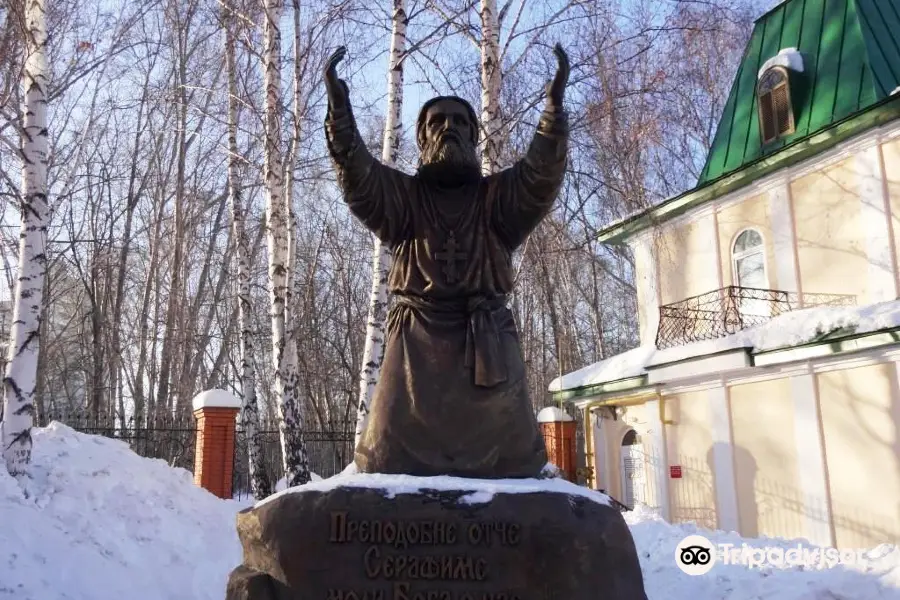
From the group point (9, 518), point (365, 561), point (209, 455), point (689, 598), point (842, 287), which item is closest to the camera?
point (365, 561)

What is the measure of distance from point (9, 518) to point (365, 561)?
508 centimetres

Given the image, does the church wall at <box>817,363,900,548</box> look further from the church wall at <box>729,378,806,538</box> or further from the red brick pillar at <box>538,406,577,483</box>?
the red brick pillar at <box>538,406,577,483</box>

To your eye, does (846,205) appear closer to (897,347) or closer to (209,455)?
(897,347)

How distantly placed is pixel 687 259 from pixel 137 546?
11.4 metres

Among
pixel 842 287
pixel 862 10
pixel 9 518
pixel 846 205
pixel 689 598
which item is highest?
pixel 862 10

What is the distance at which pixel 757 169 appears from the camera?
13.5 metres

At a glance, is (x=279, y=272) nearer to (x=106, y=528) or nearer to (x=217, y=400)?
(x=217, y=400)

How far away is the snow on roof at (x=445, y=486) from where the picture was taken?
3082 mm

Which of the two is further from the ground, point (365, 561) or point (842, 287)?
point (842, 287)

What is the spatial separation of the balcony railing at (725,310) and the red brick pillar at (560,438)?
237 cm

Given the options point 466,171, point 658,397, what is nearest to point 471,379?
point 466,171

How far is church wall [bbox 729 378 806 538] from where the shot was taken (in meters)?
11.9

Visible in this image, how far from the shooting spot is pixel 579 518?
3.03m

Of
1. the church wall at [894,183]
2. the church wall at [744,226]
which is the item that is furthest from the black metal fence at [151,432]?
the church wall at [894,183]
